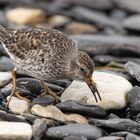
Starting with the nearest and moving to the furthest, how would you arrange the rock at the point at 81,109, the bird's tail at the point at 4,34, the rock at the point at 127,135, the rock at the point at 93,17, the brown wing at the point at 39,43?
the rock at the point at 127,135 < the rock at the point at 81,109 < the brown wing at the point at 39,43 < the bird's tail at the point at 4,34 < the rock at the point at 93,17

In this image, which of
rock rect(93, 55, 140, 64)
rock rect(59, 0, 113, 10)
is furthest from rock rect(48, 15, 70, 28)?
rock rect(93, 55, 140, 64)

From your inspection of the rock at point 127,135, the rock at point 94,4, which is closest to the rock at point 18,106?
the rock at point 127,135

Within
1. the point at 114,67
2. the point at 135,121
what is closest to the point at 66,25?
the point at 114,67

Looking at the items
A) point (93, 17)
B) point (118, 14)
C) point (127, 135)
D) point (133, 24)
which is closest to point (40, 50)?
point (127, 135)

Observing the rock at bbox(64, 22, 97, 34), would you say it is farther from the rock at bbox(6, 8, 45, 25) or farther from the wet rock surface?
the rock at bbox(6, 8, 45, 25)

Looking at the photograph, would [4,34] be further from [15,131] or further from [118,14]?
[118,14]

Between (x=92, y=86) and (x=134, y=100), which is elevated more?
(x=92, y=86)

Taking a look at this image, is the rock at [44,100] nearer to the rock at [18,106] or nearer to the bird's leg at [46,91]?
the bird's leg at [46,91]
